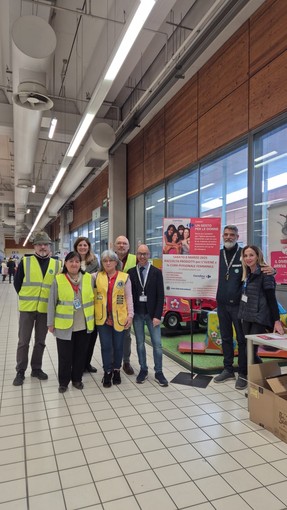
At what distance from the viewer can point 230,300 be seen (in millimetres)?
3510

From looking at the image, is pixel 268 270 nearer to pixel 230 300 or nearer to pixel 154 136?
pixel 230 300

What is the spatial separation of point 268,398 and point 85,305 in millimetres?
1815

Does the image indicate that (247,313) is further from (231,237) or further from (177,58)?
(177,58)

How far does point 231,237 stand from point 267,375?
4.60ft

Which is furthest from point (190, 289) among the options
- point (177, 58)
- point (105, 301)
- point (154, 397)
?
point (177, 58)

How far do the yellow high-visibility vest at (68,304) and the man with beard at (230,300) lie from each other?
139 cm

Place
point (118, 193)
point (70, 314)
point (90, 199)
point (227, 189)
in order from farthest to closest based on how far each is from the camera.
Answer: point (90, 199)
point (118, 193)
point (227, 189)
point (70, 314)

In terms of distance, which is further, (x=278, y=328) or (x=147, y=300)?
(x=147, y=300)

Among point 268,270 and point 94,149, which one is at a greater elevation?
point 94,149

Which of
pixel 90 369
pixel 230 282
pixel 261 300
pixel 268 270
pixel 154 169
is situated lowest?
pixel 90 369

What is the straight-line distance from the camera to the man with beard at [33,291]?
353 cm

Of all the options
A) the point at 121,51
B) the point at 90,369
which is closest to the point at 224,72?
the point at 121,51

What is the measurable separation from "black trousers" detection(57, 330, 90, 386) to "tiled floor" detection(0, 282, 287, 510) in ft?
0.53

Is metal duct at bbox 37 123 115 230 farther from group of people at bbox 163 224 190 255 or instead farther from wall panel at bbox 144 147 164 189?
group of people at bbox 163 224 190 255
